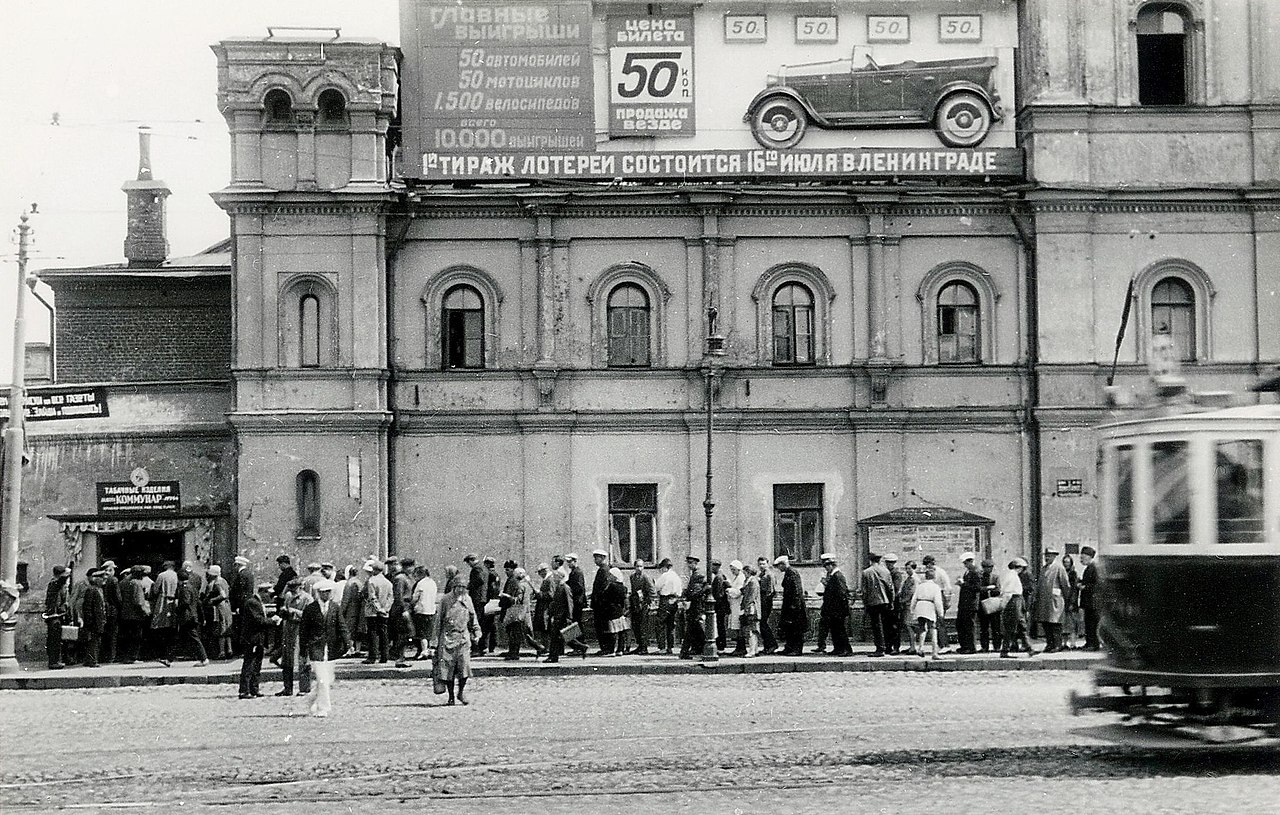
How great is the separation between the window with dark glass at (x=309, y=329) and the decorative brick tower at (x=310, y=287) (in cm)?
2

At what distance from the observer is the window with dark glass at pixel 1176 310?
31.5 metres

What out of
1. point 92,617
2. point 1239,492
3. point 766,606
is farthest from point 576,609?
point 1239,492

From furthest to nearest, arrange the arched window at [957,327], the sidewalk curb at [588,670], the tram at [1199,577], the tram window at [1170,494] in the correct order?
the arched window at [957,327] < the sidewalk curb at [588,670] < the tram window at [1170,494] < the tram at [1199,577]

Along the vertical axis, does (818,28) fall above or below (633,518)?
above

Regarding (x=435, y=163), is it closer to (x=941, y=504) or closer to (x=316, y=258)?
(x=316, y=258)

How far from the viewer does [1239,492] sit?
14078mm

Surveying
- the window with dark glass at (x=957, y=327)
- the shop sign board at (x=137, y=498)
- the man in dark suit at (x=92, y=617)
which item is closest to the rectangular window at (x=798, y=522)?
the window with dark glass at (x=957, y=327)

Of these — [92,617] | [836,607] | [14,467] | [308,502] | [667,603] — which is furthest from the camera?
[308,502]

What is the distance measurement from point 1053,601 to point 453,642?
10.4m

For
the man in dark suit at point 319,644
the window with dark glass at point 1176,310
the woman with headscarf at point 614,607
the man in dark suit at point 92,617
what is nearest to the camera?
the man in dark suit at point 319,644

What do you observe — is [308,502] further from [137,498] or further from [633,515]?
[633,515]

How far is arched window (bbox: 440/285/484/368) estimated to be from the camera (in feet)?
104

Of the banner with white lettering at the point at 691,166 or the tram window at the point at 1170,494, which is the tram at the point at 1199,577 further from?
the banner with white lettering at the point at 691,166

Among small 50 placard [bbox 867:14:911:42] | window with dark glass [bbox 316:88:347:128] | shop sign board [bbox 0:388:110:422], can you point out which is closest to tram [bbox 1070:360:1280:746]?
small 50 placard [bbox 867:14:911:42]
